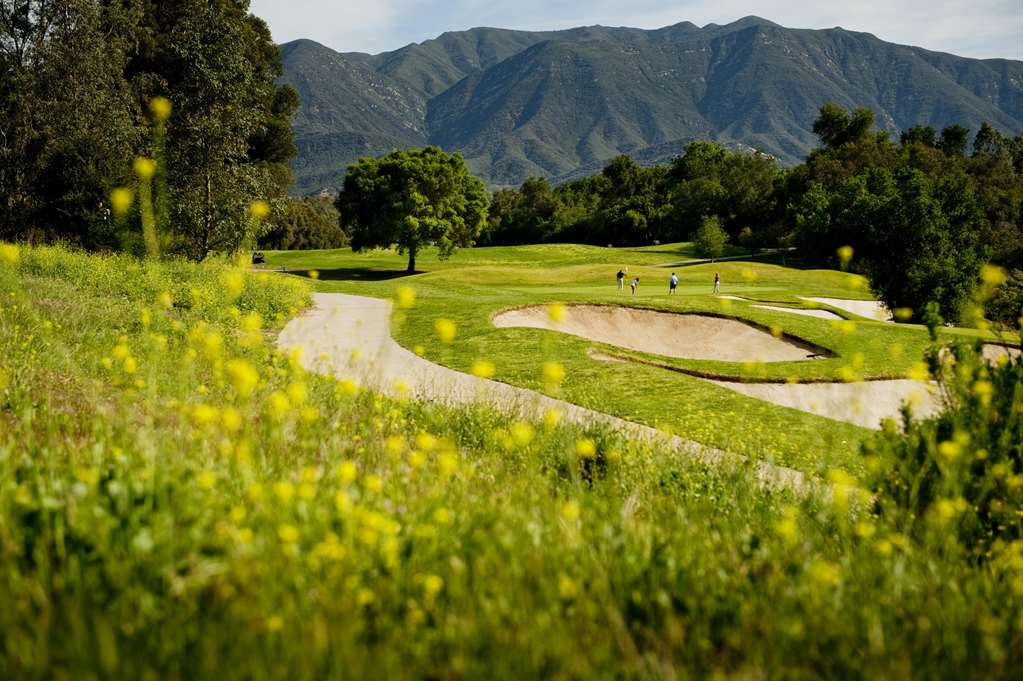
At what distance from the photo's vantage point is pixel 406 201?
145ft

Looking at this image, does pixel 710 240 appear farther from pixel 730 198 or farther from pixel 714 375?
pixel 714 375

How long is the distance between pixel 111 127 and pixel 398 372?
69.7ft

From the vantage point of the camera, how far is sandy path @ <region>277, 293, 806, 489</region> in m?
8.18

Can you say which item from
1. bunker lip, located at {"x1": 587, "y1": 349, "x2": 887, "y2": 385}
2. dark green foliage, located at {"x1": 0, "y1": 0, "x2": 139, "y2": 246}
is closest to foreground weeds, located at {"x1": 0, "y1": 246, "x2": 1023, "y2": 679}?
bunker lip, located at {"x1": 587, "y1": 349, "x2": 887, "y2": 385}

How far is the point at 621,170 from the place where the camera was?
96.2m

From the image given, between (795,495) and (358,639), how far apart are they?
188 inches

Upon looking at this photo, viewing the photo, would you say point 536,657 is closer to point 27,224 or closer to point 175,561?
point 175,561

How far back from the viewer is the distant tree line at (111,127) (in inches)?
941

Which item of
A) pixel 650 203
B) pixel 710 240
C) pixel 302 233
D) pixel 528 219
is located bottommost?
pixel 710 240

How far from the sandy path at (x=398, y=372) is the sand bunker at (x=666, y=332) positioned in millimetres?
5316

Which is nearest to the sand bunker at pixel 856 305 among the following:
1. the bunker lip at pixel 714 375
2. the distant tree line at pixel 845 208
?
the distant tree line at pixel 845 208

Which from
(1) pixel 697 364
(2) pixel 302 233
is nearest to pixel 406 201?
(1) pixel 697 364

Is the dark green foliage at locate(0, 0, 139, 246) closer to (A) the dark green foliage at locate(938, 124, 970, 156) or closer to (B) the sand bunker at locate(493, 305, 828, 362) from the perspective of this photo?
(B) the sand bunker at locate(493, 305, 828, 362)

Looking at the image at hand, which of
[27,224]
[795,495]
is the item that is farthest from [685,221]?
[795,495]
